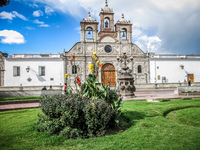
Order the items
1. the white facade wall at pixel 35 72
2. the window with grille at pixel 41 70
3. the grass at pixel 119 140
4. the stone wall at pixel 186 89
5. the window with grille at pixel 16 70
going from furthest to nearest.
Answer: the window with grille at pixel 41 70, the window with grille at pixel 16 70, the white facade wall at pixel 35 72, the stone wall at pixel 186 89, the grass at pixel 119 140

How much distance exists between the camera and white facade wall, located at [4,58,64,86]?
24.8m

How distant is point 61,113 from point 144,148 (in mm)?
2298

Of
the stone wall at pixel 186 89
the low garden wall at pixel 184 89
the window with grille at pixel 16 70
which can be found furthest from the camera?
the window with grille at pixel 16 70

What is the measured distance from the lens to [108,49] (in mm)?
27812

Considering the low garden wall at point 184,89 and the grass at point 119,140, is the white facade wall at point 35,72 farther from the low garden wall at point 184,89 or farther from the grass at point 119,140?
the grass at point 119,140

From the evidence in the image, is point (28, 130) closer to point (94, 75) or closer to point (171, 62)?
point (94, 75)

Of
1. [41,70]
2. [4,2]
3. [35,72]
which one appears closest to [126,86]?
[4,2]

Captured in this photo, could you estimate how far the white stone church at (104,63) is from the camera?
25.2m

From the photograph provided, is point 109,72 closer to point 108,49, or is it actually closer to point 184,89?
point 108,49

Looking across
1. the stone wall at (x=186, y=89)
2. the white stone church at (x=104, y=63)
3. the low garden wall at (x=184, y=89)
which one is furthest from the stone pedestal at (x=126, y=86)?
the white stone church at (x=104, y=63)

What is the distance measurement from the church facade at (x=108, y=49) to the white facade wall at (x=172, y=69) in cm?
146

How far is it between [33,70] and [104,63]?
498 inches

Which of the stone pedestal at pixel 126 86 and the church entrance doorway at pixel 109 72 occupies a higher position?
the church entrance doorway at pixel 109 72

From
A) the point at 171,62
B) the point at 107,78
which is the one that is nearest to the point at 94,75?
the point at 107,78
